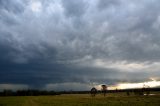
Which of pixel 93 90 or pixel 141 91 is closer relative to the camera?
pixel 141 91

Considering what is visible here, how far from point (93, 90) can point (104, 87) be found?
11.5m

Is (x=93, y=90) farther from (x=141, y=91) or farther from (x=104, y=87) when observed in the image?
(x=141, y=91)

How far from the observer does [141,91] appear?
148 m

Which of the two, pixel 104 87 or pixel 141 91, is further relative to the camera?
pixel 104 87

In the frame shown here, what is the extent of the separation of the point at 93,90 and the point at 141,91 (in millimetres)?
28950

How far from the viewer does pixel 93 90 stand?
161 m

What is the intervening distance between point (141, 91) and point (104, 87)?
2892 centimetres

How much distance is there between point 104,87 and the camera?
170 meters

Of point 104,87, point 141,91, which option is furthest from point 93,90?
point 141,91
